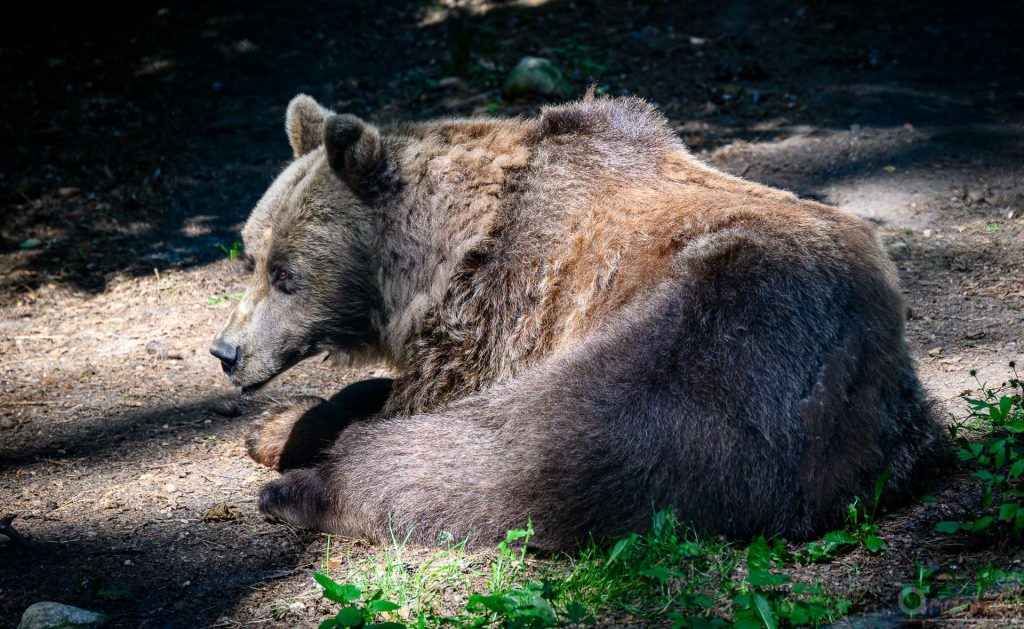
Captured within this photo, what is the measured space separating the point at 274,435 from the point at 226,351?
19.3 inches

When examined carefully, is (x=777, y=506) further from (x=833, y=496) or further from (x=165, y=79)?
(x=165, y=79)

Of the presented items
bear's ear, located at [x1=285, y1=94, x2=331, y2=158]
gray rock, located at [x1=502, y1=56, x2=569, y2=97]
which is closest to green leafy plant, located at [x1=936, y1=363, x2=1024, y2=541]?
bear's ear, located at [x1=285, y1=94, x2=331, y2=158]

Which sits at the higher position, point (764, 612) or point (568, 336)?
point (568, 336)

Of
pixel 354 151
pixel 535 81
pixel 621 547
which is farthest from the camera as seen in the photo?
pixel 535 81


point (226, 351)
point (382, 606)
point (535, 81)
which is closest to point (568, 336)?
point (382, 606)

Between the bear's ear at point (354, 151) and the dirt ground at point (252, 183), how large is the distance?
4.92 ft

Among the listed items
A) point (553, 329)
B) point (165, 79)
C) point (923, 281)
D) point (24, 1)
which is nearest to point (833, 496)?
point (553, 329)

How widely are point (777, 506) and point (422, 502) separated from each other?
1.32 meters

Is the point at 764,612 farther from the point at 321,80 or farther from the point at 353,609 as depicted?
the point at 321,80

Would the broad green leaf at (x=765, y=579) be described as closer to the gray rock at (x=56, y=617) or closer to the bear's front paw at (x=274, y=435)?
the gray rock at (x=56, y=617)

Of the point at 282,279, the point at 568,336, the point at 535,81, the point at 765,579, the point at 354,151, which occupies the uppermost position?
the point at 354,151

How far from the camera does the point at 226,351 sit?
413cm

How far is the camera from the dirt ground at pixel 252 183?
347cm

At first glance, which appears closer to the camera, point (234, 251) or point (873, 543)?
point (873, 543)
